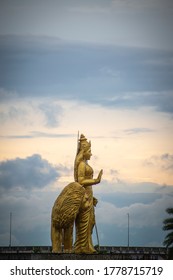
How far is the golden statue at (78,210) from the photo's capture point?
1341 inches

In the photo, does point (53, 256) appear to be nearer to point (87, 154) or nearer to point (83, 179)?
point (83, 179)

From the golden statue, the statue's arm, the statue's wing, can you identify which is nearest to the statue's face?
the golden statue

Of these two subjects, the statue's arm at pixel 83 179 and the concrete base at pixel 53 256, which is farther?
the statue's arm at pixel 83 179

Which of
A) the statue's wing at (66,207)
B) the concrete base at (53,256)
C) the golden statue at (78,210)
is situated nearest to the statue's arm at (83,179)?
the golden statue at (78,210)

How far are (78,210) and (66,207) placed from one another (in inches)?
19.3

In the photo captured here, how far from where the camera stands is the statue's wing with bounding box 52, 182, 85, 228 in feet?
112

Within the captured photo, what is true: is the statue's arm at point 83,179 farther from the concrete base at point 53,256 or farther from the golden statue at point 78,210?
the concrete base at point 53,256

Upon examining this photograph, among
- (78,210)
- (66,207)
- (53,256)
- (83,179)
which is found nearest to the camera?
(53,256)

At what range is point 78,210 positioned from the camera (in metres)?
34.4

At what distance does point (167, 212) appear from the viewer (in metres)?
41.4

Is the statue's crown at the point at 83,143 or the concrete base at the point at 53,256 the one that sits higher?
the statue's crown at the point at 83,143

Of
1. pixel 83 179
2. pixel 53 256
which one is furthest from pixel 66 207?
pixel 53 256
